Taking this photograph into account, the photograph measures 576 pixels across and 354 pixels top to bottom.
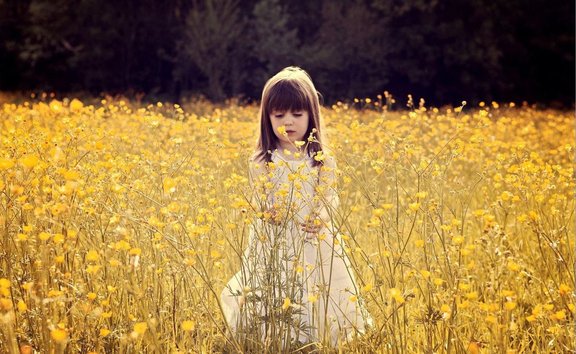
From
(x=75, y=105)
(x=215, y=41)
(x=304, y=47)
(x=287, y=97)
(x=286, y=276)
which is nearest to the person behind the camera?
(x=286, y=276)

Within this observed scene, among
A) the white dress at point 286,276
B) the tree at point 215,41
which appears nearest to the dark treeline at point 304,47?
the tree at point 215,41

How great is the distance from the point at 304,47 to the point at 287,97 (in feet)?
53.8

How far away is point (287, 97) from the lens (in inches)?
114

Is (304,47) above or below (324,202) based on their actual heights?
below

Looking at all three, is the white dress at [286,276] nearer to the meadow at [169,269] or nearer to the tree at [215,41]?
the meadow at [169,269]

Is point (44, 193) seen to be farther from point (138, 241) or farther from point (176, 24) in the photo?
point (176, 24)

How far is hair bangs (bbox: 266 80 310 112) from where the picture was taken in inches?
114

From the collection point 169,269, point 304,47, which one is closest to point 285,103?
point 169,269

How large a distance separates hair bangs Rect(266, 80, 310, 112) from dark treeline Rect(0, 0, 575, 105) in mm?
15711

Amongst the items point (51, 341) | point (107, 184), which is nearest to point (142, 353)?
point (51, 341)

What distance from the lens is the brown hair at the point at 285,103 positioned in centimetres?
289

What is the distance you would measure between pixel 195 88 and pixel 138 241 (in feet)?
58.8

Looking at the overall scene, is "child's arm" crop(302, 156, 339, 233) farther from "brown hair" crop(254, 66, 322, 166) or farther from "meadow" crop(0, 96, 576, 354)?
"brown hair" crop(254, 66, 322, 166)

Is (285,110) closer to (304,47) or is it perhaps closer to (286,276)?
(286,276)
